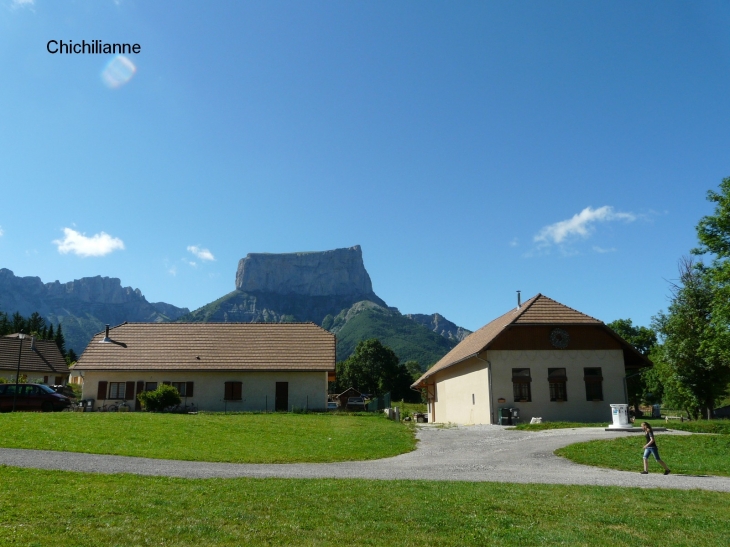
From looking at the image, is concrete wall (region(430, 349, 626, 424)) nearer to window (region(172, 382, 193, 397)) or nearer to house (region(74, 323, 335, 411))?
house (region(74, 323, 335, 411))

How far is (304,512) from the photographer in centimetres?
831

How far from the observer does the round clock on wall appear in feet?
101

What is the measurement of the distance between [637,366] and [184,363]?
1068 inches

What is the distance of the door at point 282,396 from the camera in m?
35.8

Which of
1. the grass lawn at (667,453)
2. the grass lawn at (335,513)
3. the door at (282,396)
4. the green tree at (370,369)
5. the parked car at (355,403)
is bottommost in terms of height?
the parked car at (355,403)

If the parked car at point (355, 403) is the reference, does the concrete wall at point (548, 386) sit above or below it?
above

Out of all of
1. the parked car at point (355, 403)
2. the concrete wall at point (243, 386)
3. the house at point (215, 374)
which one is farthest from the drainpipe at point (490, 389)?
the parked car at point (355, 403)

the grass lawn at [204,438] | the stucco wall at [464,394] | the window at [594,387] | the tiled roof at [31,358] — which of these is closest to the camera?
the grass lawn at [204,438]

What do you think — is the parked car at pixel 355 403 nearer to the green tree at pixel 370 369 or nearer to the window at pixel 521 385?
the green tree at pixel 370 369

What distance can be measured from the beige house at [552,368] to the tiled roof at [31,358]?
A: 45.4 metres

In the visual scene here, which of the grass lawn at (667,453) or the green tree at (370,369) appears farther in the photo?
the green tree at (370,369)

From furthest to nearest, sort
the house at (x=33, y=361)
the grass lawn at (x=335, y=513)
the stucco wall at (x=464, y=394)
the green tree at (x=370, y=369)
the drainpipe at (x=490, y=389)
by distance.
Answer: the green tree at (x=370, y=369), the house at (x=33, y=361), the stucco wall at (x=464, y=394), the drainpipe at (x=490, y=389), the grass lawn at (x=335, y=513)

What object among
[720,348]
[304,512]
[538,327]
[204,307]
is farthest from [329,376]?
[204,307]

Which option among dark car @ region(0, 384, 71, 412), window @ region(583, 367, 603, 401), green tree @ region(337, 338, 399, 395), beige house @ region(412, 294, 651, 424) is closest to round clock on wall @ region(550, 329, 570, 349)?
beige house @ region(412, 294, 651, 424)
